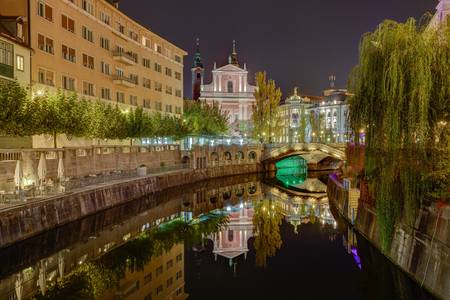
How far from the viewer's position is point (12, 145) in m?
34.8

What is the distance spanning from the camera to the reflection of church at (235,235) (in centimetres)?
2712

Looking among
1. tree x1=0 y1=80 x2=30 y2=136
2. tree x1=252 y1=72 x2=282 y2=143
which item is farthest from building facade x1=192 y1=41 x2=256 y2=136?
tree x1=0 y1=80 x2=30 y2=136

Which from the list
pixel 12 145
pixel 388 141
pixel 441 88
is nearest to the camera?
pixel 441 88

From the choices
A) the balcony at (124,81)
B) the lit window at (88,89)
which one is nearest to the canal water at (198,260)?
the lit window at (88,89)

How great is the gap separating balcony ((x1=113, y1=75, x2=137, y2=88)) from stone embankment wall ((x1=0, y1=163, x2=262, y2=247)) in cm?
1435

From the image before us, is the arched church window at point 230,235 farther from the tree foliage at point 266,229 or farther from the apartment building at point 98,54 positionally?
the apartment building at point 98,54

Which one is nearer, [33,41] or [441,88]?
[441,88]

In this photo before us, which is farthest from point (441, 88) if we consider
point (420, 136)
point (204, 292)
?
point (204, 292)

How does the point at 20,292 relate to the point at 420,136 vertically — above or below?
below

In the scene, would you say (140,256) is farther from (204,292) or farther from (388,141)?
(388,141)

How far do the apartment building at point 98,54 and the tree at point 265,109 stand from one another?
59.8ft

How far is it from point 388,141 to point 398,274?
6.73 m

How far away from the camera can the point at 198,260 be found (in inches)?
1019

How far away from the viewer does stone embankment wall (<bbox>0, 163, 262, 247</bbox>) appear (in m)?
23.3
